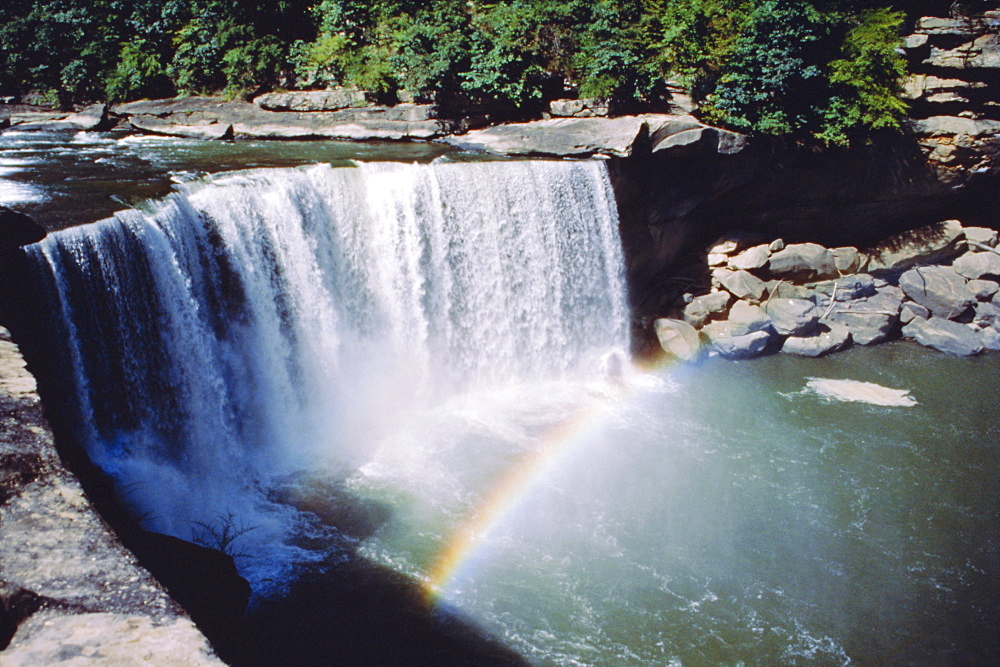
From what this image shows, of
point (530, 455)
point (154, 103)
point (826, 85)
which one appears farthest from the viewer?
point (154, 103)

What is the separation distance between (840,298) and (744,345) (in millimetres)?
3188

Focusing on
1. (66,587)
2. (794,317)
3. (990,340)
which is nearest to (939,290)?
(990,340)

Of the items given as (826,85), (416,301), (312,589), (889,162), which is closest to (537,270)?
(416,301)

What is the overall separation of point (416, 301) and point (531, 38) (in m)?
9.19

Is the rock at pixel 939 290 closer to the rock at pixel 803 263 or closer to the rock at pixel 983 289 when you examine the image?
the rock at pixel 983 289

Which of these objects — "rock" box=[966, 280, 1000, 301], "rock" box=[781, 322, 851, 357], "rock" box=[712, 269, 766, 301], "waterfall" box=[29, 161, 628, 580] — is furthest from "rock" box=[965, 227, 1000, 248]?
"waterfall" box=[29, 161, 628, 580]

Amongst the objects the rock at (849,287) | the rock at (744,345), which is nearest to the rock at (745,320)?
the rock at (744,345)

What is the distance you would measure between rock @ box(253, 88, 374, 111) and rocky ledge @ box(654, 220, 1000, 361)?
9.79 meters

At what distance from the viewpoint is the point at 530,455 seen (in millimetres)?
10188

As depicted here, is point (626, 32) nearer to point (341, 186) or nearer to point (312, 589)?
point (341, 186)

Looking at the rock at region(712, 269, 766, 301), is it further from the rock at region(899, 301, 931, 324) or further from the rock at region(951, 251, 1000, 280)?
the rock at region(951, 251, 1000, 280)

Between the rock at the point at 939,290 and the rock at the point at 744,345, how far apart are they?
413 cm

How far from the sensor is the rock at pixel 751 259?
14.5 m

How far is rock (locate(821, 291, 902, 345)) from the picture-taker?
46.3 feet
